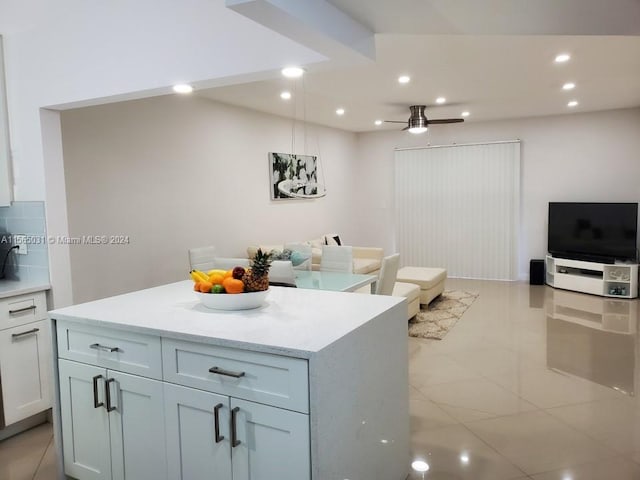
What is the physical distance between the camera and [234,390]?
6.00 feet

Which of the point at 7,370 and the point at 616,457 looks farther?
the point at 7,370

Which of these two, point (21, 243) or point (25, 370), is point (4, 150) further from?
point (25, 370)

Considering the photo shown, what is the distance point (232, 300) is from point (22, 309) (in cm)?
176

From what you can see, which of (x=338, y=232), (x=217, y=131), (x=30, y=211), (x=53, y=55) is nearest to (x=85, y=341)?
(x=30, y=211)

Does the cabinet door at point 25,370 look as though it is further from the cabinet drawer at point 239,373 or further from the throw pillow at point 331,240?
the throw pillow at point 331,240

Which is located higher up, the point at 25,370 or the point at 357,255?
the point at 357,255

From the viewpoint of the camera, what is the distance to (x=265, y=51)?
253 cm

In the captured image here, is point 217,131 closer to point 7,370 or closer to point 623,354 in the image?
point 7,370

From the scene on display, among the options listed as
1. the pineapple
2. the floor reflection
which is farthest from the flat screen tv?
the pineapple

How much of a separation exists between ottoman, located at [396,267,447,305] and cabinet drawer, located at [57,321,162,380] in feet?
14.4

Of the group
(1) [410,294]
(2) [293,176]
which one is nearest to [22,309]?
(1) [410,294]

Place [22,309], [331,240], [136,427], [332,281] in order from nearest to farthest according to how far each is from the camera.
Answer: [136,427] < [22,309] < [332,281] < [331,240]

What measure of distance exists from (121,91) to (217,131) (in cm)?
295

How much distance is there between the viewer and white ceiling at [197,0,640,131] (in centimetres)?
226
